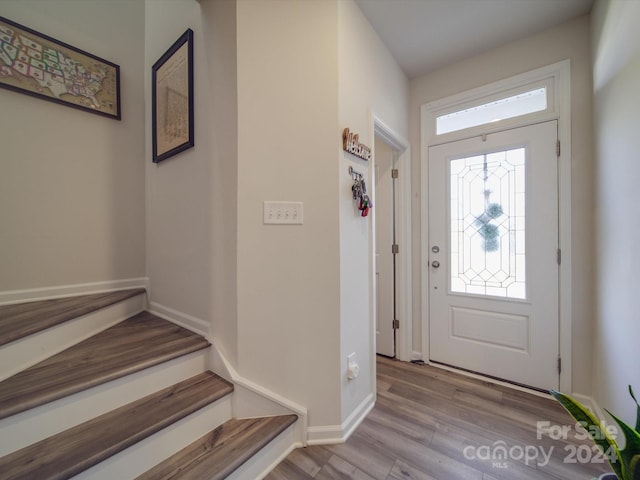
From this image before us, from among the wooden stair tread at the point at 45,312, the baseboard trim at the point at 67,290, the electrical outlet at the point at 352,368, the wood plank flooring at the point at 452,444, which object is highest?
the baseboard trim at the point at 67,290

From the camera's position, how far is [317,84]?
1421 mm

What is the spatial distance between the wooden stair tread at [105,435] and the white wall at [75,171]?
134 centimetres

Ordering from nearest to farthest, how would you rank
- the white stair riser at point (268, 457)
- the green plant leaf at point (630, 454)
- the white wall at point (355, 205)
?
the green plant leaf at point (630, 454)
the white stair riser at point (268, 457)
the white wall at point (355, 205)

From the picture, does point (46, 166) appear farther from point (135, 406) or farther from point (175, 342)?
point (135, 406)

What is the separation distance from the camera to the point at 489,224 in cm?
208

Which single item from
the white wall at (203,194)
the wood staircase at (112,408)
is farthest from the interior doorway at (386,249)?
the white wall at (203,194)

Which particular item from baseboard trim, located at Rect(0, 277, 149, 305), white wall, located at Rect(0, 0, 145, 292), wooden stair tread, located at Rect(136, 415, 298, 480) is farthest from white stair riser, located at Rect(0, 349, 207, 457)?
white wall, located at Rect(0, 0, 145, 292)

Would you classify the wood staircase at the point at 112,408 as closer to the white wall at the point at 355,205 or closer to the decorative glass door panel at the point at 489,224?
the white wall at the point at 355,205

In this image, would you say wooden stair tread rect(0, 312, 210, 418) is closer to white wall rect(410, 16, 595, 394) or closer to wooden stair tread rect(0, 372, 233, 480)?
wooden stair tread rect(0, 372, 233, 480)

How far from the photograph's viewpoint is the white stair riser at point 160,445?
0.95 meters

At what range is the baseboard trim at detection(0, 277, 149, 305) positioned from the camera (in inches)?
66.1

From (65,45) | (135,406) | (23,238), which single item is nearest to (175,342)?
(135,406)

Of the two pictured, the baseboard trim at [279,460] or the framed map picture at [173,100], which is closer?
the baseboard trim at [279,460]

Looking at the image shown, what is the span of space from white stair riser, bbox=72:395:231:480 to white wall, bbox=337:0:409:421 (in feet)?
2.34
